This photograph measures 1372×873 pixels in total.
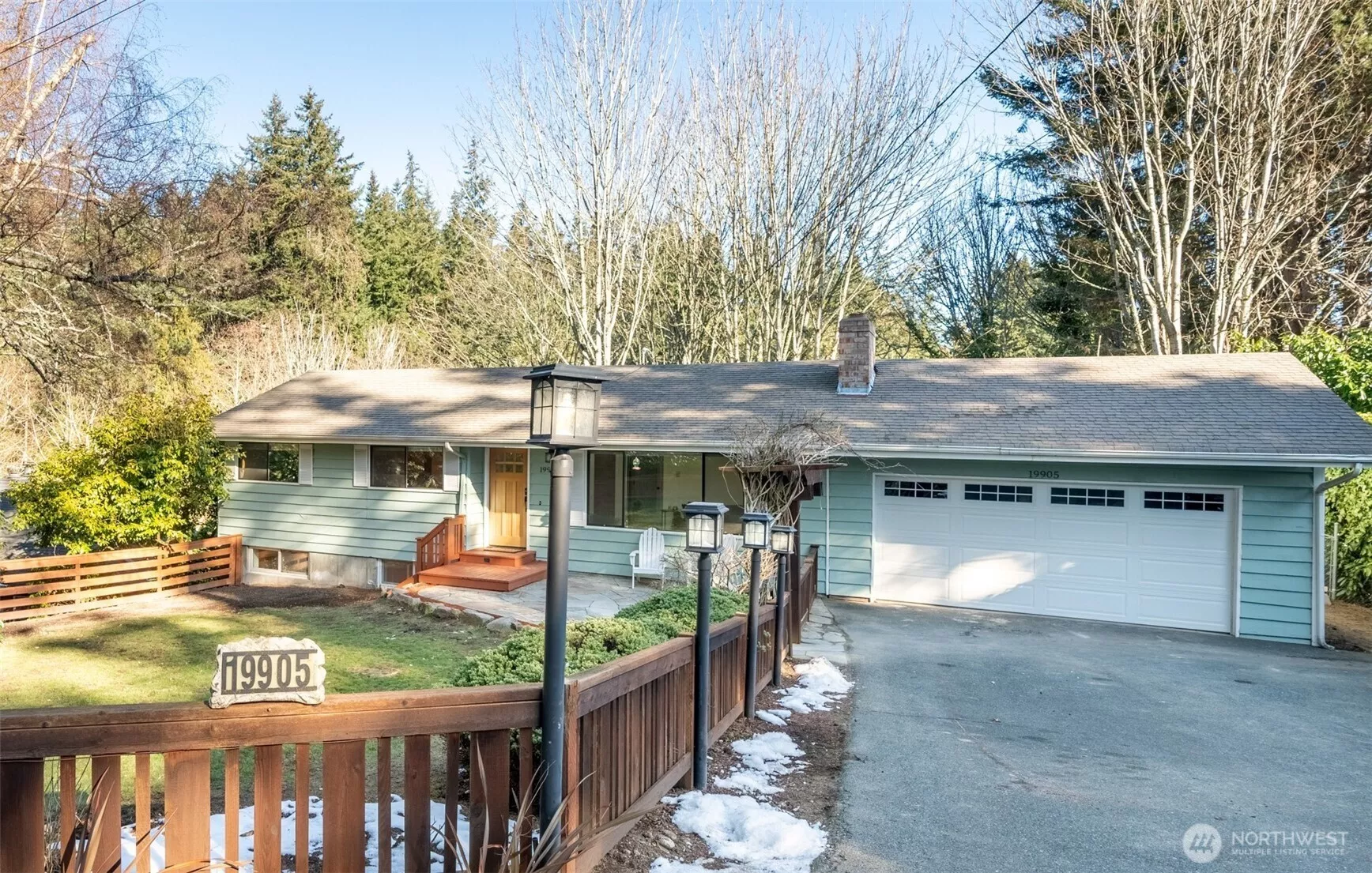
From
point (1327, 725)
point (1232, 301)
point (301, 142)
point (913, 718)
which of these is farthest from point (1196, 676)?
point (301, 142)

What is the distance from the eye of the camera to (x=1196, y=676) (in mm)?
7320

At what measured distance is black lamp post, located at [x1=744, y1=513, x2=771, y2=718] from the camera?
17.0 feet

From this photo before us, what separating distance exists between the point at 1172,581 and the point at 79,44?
13299 millimetres

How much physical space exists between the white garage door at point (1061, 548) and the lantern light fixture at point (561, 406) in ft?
28.1

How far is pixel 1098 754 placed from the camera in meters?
5.15

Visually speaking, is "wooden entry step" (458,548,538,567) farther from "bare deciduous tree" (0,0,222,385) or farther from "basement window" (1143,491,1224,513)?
"basement window" (1143,491,1224,513)

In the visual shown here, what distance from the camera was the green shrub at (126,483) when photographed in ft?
38.7

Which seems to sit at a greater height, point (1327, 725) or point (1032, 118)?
point (1032, 118)

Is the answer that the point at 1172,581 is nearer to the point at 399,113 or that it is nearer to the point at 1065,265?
the point at 1065,265

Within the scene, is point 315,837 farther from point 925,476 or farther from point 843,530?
point 925,476

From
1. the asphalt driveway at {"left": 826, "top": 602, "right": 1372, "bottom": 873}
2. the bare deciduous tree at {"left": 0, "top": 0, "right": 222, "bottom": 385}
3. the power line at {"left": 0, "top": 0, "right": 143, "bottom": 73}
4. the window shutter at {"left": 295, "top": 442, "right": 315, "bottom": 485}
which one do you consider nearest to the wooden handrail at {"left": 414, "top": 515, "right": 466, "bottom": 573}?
the window shutter at {"left": 295, "top": 442, "right": 315, "bottom": 485}

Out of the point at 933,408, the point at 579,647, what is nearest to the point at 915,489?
the point at 933,408

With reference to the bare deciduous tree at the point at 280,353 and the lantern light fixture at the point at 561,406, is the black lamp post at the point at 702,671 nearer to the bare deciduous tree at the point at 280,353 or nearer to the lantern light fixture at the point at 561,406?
the lantern light fixture at the point at 561,406

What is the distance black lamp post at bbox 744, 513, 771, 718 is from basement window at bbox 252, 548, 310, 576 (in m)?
11.1
